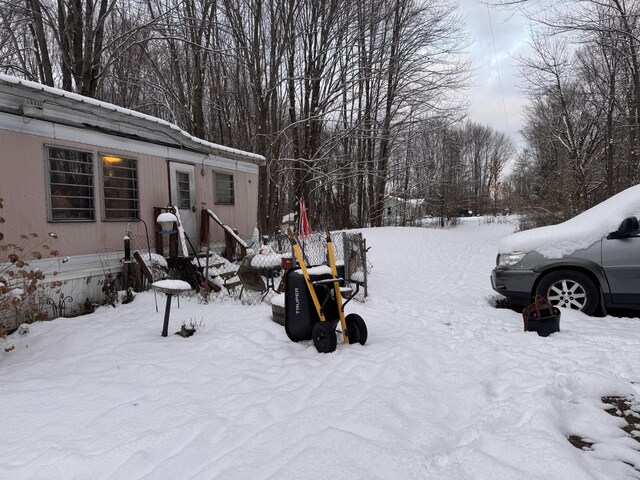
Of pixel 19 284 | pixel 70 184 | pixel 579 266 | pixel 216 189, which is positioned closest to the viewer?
pixel 579 266

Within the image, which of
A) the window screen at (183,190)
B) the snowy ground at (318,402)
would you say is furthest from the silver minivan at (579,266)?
the window screen at (183,190)

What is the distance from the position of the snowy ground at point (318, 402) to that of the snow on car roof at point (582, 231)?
Answer: 0.87m

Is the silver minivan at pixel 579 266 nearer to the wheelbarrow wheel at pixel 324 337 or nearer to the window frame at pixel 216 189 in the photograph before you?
the wheelbarrow wheel at pixel 324 337

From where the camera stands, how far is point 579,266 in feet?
15.7

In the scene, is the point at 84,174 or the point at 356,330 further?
the point at 84,174

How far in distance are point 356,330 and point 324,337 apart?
43cm

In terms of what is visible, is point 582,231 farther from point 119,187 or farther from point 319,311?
point 119,187

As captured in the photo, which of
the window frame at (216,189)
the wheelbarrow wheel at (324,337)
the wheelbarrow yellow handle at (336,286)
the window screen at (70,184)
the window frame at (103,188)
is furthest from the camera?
the window frame at (216,189)

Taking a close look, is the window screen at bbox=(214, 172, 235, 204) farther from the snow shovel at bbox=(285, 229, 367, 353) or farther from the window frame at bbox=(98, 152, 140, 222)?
the snow shovel at bbox=(285, 229, 367, 353)

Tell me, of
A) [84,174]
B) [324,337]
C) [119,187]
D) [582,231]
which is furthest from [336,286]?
[119,187]

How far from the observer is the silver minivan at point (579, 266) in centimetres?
459

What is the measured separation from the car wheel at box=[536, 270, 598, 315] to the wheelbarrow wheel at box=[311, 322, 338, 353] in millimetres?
3073

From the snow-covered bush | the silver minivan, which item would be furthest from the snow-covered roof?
the silver minivan

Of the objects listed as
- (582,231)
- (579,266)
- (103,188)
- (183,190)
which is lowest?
(579,266)
